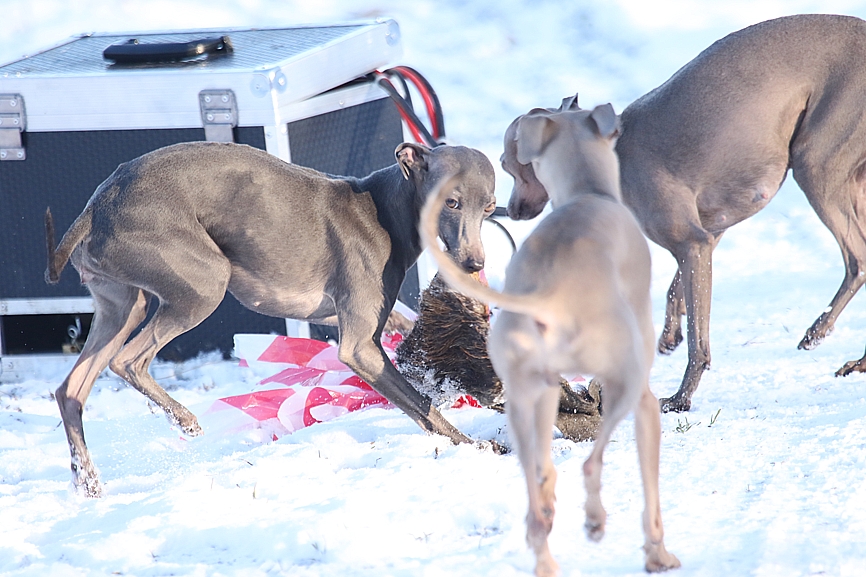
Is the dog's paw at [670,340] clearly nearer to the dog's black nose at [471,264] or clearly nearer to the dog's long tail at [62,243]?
the dog's black nose at [471,264]

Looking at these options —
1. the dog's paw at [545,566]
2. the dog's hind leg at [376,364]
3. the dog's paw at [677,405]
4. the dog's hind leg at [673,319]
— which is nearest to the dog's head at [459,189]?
the dog's hind leg at [376,364]

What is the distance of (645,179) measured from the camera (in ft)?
12.6

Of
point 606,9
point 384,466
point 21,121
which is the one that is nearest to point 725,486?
point 384,466

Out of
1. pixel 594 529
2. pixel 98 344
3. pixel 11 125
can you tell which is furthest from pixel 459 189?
pixel 11 125

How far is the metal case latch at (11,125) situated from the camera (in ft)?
15.0

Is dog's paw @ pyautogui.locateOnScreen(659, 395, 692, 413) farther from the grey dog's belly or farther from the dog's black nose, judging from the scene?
the grey dog's belly

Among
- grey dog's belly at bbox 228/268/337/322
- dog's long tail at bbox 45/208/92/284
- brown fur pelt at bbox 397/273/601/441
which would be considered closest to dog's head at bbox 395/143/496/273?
brown fur pelt at bbox 397/273/601/441

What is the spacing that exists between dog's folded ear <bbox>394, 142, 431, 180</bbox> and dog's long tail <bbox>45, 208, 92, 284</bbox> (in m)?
1.07

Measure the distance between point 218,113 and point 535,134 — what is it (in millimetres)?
2402

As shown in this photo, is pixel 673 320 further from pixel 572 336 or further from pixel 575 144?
pixel 572 336

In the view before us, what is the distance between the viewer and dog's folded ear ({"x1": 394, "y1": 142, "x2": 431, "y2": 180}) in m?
3.40

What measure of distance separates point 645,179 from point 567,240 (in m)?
1.93

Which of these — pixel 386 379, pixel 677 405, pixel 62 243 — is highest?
pixel 62 243

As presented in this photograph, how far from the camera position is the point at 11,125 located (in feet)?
15.1
